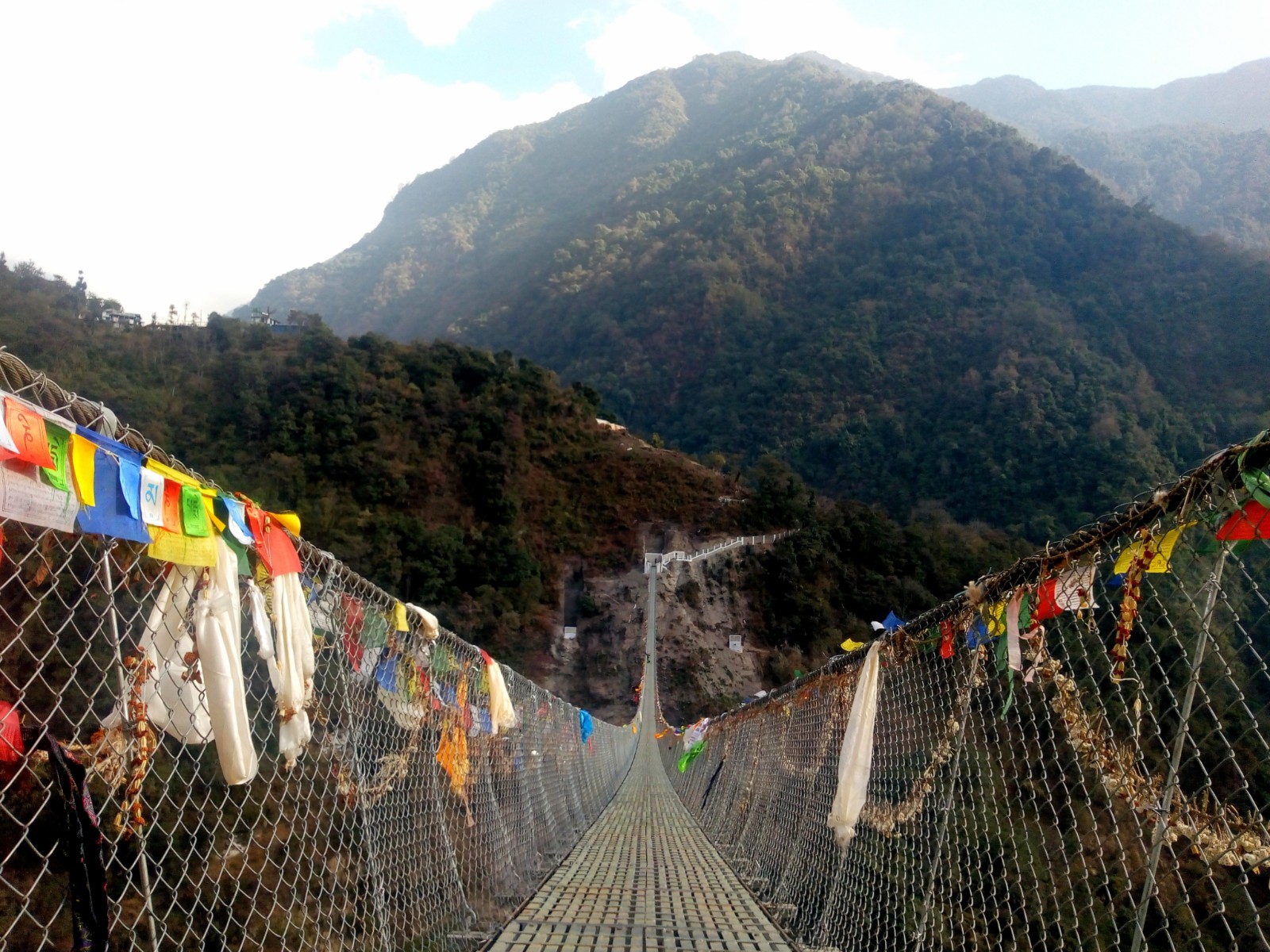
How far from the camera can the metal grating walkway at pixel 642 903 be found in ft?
8.17

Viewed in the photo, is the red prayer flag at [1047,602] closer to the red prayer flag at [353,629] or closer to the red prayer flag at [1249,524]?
the red prayer flag at [1249,524]

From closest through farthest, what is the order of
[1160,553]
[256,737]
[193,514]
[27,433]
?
[27,433], [1160,553], [193,514], [256,737]

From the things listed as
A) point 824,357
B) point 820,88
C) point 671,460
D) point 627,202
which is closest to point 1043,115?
point 820,88

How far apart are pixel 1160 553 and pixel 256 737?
2753 millimetres

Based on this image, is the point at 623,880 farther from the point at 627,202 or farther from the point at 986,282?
the point at 627,202

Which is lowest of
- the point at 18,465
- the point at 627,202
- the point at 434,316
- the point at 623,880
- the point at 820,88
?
the point at 623,880

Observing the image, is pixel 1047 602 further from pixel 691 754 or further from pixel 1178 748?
pixel 691 754

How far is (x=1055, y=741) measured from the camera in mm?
1881

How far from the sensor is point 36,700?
13.3 feet

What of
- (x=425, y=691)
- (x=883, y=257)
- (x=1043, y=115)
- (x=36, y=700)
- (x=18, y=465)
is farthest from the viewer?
(x=1043, y=115)

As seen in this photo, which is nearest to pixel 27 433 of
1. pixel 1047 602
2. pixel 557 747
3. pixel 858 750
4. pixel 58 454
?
pixel 58 454

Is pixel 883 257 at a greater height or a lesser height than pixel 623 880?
greater

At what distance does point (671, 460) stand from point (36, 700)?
2727 centimetres

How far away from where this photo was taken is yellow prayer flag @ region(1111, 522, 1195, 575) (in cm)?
115
